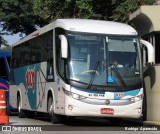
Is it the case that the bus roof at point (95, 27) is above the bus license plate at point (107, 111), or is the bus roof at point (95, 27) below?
above

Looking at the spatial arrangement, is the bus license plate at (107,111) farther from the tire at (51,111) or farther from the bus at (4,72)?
the bus at (4,72)

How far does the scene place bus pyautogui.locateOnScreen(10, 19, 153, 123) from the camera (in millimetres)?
17391

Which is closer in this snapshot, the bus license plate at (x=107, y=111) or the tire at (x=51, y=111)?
the bus license plate at (x=107, y=111)

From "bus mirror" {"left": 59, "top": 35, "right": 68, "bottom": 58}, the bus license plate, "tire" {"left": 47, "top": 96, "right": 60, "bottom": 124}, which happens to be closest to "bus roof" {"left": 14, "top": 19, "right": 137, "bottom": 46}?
"bus mirror" {"left": 59, "top": 35, "right": 68, "bottom": 58}

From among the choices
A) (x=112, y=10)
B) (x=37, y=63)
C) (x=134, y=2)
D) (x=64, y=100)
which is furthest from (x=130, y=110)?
(x=112, y=10)

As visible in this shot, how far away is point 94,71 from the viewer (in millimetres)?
17672

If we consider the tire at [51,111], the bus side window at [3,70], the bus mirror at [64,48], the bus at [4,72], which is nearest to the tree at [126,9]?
the bus at [4,72]

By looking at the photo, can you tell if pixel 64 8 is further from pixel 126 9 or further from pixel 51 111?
pixel 51 111

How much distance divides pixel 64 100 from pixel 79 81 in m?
0.79

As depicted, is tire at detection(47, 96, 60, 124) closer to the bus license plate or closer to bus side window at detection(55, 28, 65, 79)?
bus side window at detection(55, 28, 65, 79)

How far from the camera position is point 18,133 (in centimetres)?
1571

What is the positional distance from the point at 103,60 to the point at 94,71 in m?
0.53

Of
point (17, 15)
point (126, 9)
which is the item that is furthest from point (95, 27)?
point (17, 15)

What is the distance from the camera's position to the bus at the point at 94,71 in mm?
17391
